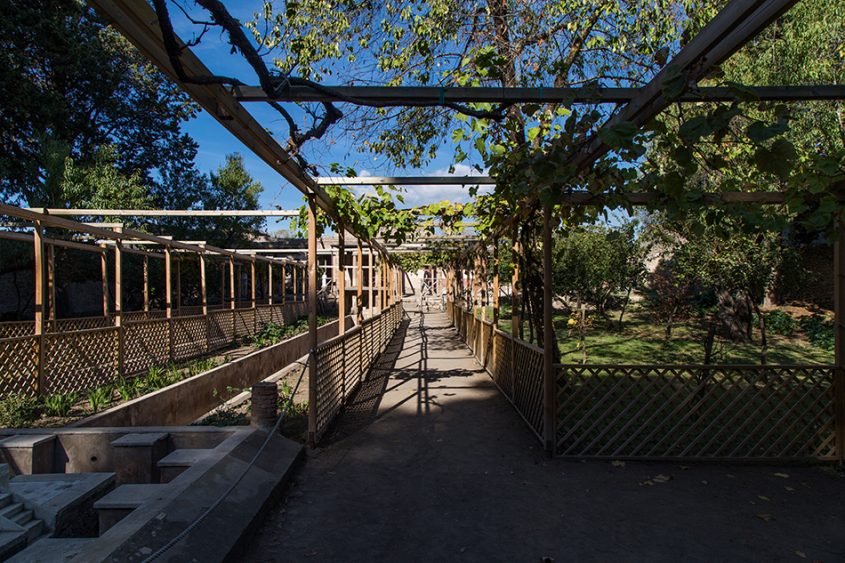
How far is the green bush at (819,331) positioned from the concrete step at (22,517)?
16.6 m

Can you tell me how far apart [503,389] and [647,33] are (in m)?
5.60

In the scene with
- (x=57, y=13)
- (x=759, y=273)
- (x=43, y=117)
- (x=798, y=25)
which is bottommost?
(x=759, y=273)

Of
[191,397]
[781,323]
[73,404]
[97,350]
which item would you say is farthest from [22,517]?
[781,323]

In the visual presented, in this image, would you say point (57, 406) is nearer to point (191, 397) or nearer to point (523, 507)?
point (191, 397)

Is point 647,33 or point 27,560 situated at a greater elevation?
point 647,33

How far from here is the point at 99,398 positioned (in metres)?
7.52

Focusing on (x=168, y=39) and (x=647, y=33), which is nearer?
(x=168, y=39)

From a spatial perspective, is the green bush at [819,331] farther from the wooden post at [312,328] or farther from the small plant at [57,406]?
the small plant at [57,406]

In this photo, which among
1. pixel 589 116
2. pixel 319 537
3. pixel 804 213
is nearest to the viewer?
pixel 319 537

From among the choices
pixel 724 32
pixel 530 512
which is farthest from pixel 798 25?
pixel 530 512

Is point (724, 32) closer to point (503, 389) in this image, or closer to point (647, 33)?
point (647, 33)

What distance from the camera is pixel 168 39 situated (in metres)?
2.50

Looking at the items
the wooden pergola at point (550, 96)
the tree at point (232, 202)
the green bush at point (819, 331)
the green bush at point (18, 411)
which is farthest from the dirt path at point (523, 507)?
the tree at point (232, 202)

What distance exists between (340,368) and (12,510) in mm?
4380
